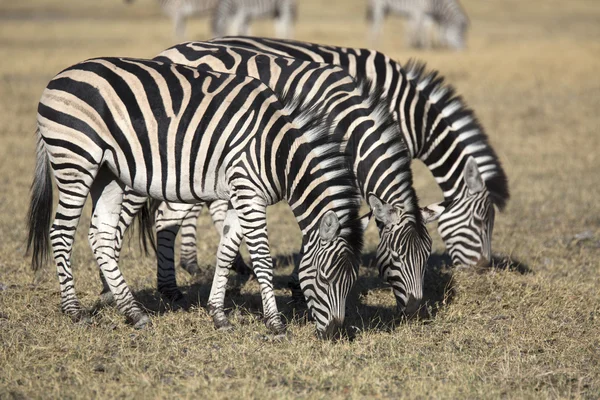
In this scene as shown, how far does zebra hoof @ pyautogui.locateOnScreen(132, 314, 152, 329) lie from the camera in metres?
6.16

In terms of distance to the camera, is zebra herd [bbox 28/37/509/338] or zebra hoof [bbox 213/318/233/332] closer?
zebra herd [bbox 28/37/509/338]

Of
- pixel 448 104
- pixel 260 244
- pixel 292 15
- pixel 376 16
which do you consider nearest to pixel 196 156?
pixel 260 244

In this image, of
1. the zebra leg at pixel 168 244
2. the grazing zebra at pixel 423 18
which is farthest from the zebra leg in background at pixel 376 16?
the zebra leg at pixel 168 244

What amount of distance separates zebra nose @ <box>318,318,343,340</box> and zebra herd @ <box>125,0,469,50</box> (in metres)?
22.1

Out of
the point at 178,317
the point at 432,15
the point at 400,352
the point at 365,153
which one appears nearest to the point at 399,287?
the point at 400,352

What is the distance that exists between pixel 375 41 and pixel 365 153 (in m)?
22.5

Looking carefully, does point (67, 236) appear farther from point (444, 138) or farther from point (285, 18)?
point (285, 18)

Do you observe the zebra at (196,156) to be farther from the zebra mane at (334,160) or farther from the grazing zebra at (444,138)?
the grazing zebra at (444,138)

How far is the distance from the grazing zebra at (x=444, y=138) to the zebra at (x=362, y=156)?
57 cm

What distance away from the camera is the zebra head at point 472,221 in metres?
7.55

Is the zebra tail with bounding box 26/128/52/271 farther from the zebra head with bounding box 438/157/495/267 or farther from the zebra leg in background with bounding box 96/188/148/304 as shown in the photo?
the zebra head with bounding box 438/157/495/267

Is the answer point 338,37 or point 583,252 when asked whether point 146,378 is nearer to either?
point 583,252

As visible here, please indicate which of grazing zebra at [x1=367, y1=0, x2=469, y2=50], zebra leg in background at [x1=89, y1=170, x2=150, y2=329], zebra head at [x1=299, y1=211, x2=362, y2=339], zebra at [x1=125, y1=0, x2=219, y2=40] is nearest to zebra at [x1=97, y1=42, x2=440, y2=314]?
zebra head at [x1=299, y1=211, x2=362, y2=339]

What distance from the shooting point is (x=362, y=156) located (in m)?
6.60
